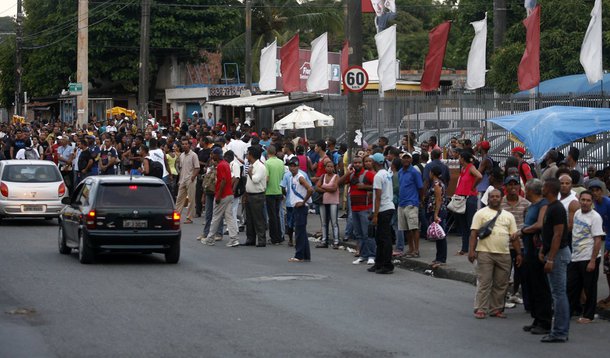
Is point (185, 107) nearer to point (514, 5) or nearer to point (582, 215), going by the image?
point (514, 5)

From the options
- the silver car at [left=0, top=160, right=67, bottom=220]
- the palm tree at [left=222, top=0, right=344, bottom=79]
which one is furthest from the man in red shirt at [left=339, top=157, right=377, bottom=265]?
the palm tree at [left=222, top=0, right=344, bottom=79]

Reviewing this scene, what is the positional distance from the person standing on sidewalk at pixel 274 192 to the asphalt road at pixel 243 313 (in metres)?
2.61

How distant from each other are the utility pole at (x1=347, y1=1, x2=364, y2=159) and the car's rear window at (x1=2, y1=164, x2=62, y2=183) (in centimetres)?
720

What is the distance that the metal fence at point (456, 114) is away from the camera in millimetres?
21245

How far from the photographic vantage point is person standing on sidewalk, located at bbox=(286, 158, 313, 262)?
1819 centimetres

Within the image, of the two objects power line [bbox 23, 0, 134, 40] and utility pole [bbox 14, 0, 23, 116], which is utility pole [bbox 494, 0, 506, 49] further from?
power line [bbox 23, 0, 134, 40]

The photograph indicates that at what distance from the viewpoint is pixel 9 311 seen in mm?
12570

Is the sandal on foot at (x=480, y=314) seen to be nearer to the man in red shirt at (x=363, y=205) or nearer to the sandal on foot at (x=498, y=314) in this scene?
the sandal on foot at (x=498, y=314)

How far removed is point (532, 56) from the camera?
2123 centimetres

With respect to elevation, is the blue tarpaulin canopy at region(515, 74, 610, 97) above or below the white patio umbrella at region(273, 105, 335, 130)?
above

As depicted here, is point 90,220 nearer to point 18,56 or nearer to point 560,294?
point 560,294

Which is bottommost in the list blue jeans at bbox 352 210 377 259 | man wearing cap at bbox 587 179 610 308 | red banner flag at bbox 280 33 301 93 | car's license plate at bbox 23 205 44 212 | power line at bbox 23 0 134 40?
blue jeans at bbox 352 210 377 259

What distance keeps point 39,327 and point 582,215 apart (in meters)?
6.14

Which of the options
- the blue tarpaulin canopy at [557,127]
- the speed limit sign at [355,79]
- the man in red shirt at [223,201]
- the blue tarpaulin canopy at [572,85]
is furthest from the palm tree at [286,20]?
the blue tarpaulin canopy at [557,127]
